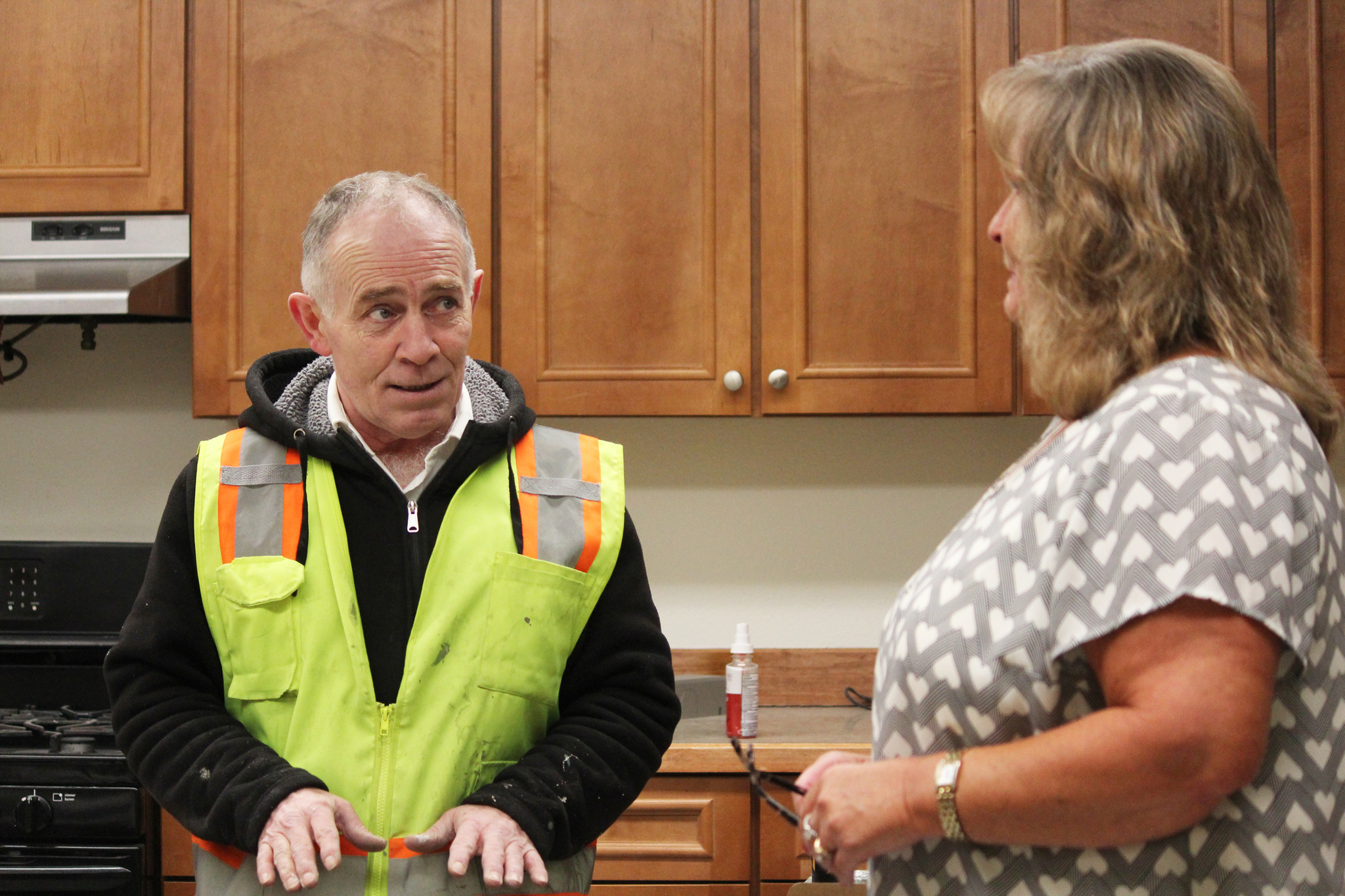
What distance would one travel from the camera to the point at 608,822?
3.88 feet

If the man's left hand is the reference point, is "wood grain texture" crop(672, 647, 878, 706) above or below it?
below

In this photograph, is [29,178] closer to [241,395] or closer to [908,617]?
[241,395]

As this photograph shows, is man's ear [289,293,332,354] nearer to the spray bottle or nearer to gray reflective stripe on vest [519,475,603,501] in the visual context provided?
gray reflective stripe on vest [519,475,603,501]

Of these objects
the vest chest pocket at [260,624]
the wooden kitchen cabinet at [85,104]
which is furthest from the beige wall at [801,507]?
the vest chest pocket at [260,624]

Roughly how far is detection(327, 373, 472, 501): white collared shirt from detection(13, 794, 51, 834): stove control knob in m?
1.05

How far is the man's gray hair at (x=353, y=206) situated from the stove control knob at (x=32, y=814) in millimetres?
1124

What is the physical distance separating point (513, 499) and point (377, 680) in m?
0.23

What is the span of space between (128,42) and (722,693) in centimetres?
171

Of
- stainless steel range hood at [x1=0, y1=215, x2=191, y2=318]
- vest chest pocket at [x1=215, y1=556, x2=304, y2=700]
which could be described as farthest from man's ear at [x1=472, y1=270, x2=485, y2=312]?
stainless steel range hood at [x1=0, y1=215, x2=191, y2=318]

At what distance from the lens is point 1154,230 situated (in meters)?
0.78

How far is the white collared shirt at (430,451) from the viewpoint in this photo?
4.04ft

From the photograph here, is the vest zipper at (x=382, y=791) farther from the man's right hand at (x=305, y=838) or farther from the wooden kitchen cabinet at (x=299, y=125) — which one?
the wooden kitchen cabinet at (x=299, y=125)

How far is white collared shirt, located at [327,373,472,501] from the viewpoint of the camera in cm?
123

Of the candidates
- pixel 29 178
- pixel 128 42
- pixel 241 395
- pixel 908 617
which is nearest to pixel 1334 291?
pixel 908 617
